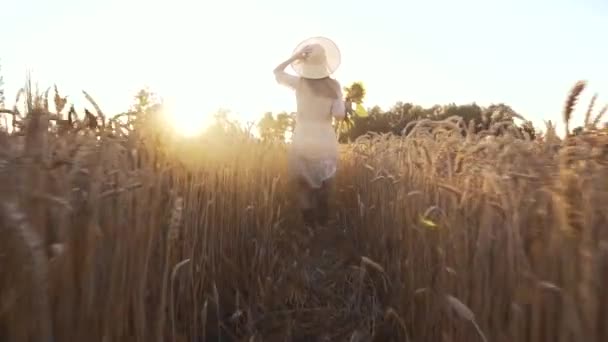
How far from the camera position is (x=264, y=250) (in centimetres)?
258

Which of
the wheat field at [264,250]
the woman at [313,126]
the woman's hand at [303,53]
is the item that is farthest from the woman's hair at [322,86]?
the wheat field at [264,250]

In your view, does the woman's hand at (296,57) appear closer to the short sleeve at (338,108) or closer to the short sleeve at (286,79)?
the short sleeve at (286,79)

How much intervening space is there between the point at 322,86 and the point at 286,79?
0.30 meters

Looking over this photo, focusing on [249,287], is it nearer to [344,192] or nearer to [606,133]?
[606,133]

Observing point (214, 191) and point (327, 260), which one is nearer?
point (214, 191)

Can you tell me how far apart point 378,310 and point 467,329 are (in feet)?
2.91

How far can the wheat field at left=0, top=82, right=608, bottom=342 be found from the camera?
982mm

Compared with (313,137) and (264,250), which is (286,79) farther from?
(264,250)

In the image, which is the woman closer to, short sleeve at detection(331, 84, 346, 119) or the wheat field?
short sleeve at detection(331, 84, 346, 119)

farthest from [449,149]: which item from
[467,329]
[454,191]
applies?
[467,329]

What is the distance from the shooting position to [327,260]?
3.10m

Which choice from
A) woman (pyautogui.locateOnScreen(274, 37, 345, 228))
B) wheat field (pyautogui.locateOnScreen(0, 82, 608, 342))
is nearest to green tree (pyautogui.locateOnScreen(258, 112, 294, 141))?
woman (pyautogui.locateOnScreen(274, 37, 345, 228))

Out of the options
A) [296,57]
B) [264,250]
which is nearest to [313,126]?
[296,57]

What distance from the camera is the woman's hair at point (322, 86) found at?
14.5ft
